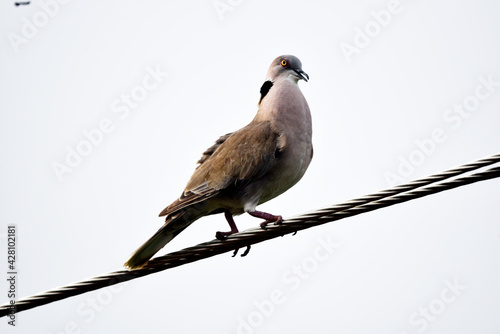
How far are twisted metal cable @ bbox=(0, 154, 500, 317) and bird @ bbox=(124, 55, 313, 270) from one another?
839 millimetres

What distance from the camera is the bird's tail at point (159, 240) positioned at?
504 cm

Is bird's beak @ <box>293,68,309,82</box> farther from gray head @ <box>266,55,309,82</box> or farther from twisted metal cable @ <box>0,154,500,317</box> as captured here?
twisted metal cable @ <box>0,154,500,317</box>

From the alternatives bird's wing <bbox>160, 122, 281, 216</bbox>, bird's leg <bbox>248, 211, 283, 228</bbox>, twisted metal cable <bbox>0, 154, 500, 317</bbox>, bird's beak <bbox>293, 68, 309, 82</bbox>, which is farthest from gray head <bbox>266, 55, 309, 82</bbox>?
twisted metal cable <bbox>0, 154, 500, 317</bbox>

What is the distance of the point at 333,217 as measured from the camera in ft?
13.8

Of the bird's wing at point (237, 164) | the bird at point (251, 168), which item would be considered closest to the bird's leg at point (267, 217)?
the bird at point (251, 168)

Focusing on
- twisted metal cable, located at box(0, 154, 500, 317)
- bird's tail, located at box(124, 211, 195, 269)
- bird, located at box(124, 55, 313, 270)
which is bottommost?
twisted metal cable, located at box(0, 154, 500, 317)

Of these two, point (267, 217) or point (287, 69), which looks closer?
point (267, 217)

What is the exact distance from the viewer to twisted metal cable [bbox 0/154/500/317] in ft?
12.7

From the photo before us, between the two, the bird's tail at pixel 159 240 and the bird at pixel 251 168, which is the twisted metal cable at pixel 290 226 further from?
the bird at pixel 251 168

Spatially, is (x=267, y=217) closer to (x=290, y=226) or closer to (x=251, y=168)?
(x=251, y=168)

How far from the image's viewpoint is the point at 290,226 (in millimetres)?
4371

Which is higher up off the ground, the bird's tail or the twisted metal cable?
the bird's tail

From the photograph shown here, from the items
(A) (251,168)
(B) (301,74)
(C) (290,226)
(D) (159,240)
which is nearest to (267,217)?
(A) (251,168)

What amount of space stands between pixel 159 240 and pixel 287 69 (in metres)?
2.25
